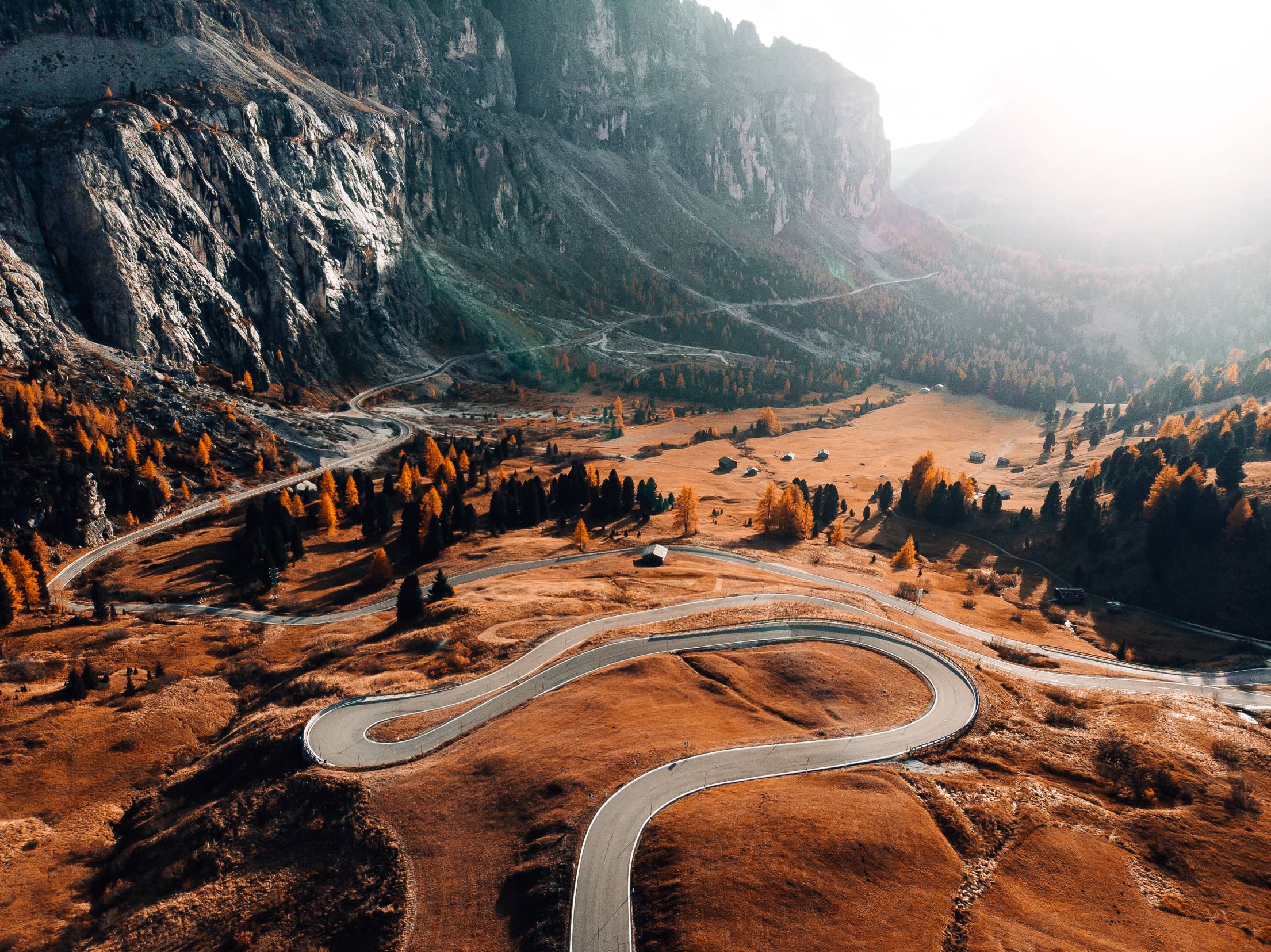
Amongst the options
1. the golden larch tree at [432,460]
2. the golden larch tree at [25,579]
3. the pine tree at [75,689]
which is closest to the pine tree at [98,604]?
the golden larch tree at [25,579]

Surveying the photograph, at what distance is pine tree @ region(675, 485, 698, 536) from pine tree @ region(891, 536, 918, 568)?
114 ft

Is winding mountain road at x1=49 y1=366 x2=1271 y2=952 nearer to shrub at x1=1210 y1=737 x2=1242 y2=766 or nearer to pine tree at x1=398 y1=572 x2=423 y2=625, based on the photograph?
pine tree at x1=398 y1=572 x2=423 y2=625

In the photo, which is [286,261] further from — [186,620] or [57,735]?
[57,735]

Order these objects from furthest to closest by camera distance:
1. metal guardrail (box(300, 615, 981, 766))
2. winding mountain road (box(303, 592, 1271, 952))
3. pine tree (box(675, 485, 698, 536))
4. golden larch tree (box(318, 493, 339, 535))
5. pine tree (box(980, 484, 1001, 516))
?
pine tree (box(980, 484, 1001, 516)) < golden larch tree (box(318, 493, 339, 535)) < pine tree (box(675, 485, 698, 536)) < metal guardrail (box(300, 615, 981, 766)) < winding mountain road (box(303, 592, 1271, 952))

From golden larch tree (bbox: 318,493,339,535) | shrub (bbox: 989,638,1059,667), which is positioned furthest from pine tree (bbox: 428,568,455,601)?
shrub (bbox: 989,638,1059,667)

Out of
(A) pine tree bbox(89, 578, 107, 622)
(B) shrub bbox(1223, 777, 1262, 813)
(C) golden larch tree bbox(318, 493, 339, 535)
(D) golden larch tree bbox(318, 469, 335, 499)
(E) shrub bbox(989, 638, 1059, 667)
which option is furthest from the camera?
(D) golden larch tree bbox(318, 469, 335, 499)

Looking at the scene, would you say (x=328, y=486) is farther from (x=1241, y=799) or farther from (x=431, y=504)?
(x=1241, y=799)

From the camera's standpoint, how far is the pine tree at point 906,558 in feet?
333

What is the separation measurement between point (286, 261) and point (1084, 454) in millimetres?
243313

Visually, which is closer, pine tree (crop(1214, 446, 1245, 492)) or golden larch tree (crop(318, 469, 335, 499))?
pine tree (crop(1214, 446, 1245, 492))

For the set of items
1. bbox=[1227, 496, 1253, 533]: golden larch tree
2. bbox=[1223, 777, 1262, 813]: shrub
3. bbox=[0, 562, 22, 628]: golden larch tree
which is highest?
bbox=[0, 562, 22, 628]: golden larch tree

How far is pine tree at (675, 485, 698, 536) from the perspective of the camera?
347 feet

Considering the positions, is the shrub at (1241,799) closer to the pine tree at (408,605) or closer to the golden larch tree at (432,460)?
the pine tree at (408,605)

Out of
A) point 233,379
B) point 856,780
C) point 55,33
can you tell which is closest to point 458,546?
point 856,780
